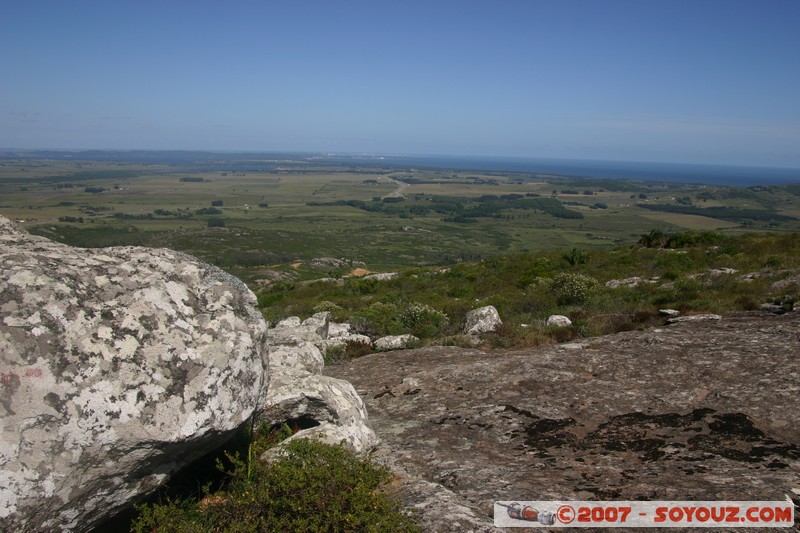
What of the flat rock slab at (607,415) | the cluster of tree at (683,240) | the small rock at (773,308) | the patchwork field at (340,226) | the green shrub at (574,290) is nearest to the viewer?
the flat rock slab at (607,415)

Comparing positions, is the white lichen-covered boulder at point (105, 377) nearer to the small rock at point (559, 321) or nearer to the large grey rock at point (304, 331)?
the large grey rock at point (304, 331)

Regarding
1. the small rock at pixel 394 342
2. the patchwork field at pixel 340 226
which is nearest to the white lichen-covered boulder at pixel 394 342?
the small rock at pixel 394 342

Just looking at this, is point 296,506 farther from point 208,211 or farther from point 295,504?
point 208,211

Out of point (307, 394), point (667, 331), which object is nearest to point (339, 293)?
point (667, 331)

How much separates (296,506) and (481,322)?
10.2 metres

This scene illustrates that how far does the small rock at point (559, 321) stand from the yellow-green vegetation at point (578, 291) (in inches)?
8.0

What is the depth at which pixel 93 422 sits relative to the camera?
13.5ft

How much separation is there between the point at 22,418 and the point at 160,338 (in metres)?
1.22

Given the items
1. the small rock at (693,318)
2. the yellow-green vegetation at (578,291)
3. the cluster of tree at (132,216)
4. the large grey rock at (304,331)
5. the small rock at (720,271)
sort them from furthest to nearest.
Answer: the cluster of tree at (132,216) < the small rock at (720,271) < the yellow-green vegetation at (578,291) < the small rock at (693,318) < the large grey rock at (304,331)

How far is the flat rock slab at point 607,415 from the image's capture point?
5.11 meters

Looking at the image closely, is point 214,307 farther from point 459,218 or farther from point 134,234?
point 459,218

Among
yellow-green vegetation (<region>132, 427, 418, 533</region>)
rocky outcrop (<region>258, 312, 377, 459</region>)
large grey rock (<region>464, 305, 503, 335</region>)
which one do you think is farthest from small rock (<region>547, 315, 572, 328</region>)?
yellow-green vegetation (<region>132, 427, 418, 533</region>)

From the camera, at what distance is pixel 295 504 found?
167 inches

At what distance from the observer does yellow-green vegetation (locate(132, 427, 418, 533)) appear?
415 cm
